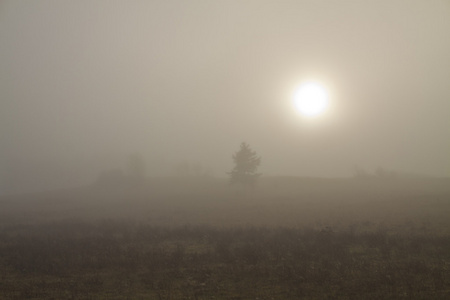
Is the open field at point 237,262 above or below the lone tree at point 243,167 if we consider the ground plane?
below

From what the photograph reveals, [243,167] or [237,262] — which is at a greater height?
[243,167]

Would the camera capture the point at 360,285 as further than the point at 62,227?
No

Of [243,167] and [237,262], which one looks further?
[243,167]

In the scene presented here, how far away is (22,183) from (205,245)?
124693 millimetres

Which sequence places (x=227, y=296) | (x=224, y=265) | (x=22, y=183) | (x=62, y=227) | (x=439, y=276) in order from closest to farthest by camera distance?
(x=227, y=296) → (x=439, y=276) → (x=224, y=265) → (x=62, y=227) → (x=22, y=183)

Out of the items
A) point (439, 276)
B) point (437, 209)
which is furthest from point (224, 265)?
point (437, 209)

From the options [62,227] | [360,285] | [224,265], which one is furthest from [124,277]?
[62,227]

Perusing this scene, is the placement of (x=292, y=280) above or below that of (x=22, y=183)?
below

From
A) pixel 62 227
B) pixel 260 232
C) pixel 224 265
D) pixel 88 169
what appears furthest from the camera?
pixel 88 169

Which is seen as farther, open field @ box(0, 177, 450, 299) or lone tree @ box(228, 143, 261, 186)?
lone tree @ box(228, 143, 261, 186)

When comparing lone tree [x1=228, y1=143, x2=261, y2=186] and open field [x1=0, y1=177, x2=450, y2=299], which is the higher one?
lone tree [x1=228, y1=143, x2=261, y2=186]

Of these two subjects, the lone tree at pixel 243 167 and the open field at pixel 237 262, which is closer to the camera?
the open field at pixel 237 262

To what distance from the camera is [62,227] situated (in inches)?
1049

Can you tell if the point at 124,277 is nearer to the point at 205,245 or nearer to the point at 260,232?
the point at 205,245
